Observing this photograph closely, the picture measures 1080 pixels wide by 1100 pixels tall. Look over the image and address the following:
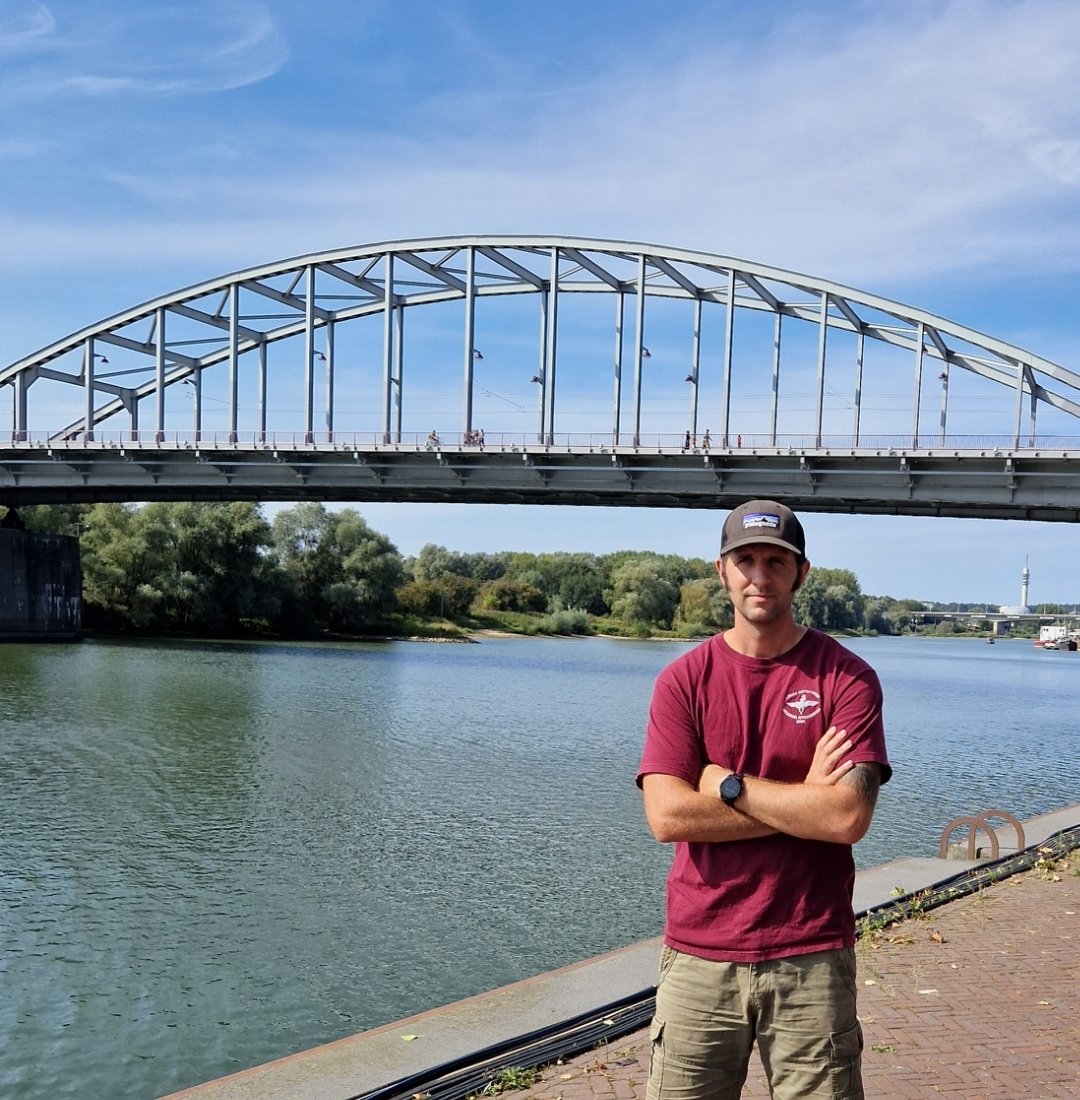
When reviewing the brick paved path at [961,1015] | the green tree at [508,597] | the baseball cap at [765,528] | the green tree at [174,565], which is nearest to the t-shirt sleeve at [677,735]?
the baseball cap at [765,528]

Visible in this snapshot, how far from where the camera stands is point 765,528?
2.89 m

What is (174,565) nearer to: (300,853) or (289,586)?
(289,586)

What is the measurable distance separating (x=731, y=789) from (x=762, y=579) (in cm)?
56

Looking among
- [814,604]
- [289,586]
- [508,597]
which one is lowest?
[814,604]

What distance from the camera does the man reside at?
2.73 metres

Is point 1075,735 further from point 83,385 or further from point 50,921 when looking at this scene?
point 83,385

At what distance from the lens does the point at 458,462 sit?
3956cm

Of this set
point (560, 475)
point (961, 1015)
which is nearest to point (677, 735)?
point (961, 1015)

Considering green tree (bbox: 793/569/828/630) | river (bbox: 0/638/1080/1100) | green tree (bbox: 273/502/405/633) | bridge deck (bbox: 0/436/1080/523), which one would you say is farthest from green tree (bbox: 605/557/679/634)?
river (bbox: 0/638/1080/1100)

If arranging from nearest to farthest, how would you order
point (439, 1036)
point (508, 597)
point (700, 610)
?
1. point (439, 1036)
2. point (700, 610)
3. point (508, 597)

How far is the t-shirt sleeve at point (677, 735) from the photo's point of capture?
2865mm

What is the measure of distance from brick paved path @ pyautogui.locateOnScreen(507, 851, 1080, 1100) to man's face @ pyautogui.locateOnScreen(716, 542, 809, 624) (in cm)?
255

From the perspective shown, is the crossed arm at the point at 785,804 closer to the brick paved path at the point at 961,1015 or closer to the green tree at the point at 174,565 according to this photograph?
the brick paved path at the point at 961,1015

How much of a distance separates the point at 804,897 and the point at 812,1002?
0.82ft
